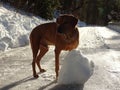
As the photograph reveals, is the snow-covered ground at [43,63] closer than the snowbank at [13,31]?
Yes

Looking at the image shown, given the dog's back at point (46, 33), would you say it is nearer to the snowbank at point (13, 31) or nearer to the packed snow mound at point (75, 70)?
the packed snow mound at point (75, 70)

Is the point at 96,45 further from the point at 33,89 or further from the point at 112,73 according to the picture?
the point at 33,89

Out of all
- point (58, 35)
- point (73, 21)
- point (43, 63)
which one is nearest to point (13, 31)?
point (43, 63)

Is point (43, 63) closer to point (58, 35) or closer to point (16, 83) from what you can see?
point (16, 83)

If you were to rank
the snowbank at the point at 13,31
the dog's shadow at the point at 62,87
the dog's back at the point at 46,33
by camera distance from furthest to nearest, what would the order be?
1. the snowbank at the point at 13,31
2. the dog's back at the point at 46,33
3. the dog's shadow at the point at 62,87

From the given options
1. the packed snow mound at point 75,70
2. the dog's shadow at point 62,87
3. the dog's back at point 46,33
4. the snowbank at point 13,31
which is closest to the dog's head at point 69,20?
the dog's back at point 46,33

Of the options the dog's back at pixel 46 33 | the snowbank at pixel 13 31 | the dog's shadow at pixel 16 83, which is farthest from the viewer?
the snowbank at pixel 13 31

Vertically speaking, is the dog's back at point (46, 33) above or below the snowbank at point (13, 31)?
above

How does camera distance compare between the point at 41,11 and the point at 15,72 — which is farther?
the point at 41,11

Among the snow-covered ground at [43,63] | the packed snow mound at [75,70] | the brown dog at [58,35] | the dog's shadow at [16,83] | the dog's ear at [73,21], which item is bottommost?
the dog's shadow at [16,83]

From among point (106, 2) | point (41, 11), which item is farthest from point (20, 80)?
point (106, 2)

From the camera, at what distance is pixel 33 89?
838cm

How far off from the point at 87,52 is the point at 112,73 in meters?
3.48

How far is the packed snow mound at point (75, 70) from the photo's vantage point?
8313 millimetres
